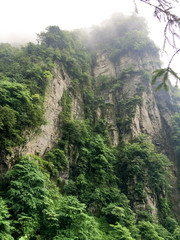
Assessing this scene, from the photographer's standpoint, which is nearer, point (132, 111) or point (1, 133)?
point (1, 133)

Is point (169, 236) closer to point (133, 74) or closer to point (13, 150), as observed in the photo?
point (13, 150)

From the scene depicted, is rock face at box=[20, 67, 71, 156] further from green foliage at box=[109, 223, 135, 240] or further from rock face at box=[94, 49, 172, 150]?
rock face at box=[94, 49, 172, 150]

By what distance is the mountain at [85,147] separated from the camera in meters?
6.30

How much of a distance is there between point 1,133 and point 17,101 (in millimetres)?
2486

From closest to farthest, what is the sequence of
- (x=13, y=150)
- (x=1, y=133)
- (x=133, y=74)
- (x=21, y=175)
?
(x=21, y=175), (x=1, y=133), (x=13, y=150), (x=133, y=74)

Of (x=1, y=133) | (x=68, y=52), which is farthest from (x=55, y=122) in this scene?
(x=68, y=52)

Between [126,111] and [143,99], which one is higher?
[143,99]

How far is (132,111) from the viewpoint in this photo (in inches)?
843

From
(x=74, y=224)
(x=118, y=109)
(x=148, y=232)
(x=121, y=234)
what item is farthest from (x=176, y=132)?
(x=74, y=224)

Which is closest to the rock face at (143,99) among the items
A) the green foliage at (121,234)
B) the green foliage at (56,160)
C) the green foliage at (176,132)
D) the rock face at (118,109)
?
A: the rock face at (118,109)

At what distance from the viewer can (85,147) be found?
15.1m

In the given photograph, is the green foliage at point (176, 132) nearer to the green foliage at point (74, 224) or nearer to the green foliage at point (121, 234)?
the green foliage at point (121, 234)

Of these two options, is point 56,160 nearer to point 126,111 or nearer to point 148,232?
point 148,232

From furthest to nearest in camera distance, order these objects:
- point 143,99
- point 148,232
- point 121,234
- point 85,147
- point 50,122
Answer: point 143,99
point 85,147
point 50,122
point 148,232
point 121,234
